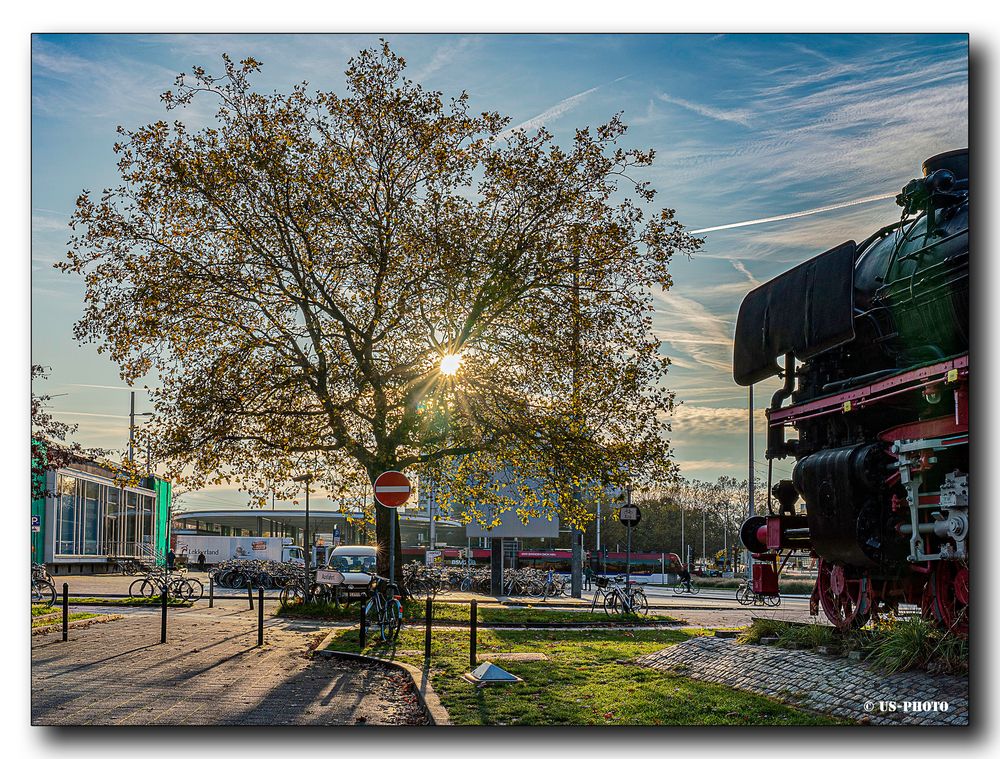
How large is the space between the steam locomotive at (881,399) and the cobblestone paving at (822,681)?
2.97 feet

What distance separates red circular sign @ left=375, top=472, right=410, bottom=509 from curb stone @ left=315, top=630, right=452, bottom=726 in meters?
2.13

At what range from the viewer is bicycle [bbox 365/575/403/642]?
16016mm

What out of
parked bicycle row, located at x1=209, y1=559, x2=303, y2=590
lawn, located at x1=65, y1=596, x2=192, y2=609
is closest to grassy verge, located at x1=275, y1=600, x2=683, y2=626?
lawn, located at x1=65, y1=596, x2=192, y2=609

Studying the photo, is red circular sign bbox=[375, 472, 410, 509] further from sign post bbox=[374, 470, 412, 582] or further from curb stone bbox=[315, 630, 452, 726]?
curb stone bbox=[315, 630, 452, 726]

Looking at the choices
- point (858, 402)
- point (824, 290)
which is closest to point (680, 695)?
point (858, 402)

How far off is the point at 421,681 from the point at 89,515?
8809mm

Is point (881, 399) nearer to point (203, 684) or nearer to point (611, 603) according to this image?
point (203, 684)

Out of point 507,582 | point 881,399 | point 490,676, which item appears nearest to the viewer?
point 881,399

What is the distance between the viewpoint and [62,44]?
10039 millimetres

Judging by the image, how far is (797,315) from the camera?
40.3ft

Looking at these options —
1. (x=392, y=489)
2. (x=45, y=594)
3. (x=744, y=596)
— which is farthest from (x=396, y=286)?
(x=744, y=596)

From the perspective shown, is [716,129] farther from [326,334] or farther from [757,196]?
[326,334]

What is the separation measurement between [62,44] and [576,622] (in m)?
14.9

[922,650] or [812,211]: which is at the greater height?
[812,211]
